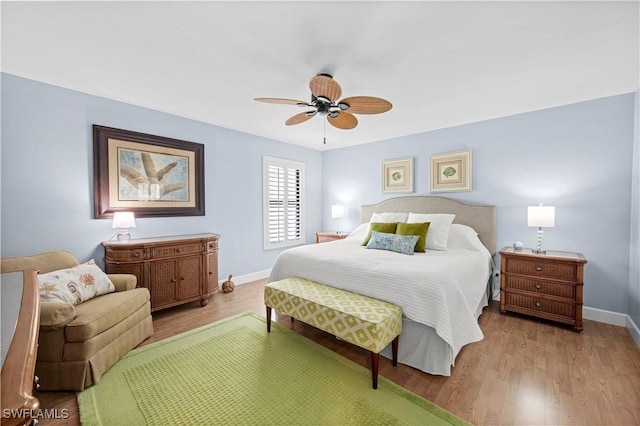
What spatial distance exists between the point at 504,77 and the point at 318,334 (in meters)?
3.12

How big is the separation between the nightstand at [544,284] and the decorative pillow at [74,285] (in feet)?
13.9

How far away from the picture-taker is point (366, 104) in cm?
233

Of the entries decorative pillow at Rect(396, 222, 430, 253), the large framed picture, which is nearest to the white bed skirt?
decorative pillow at Rect(396, 222, 430, 253)

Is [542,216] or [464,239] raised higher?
[542,216]

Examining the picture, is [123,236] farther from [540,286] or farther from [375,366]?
→ [540,286]

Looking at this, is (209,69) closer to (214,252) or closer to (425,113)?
(214,252)

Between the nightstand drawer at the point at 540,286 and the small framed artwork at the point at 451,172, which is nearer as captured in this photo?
the nightstand drawer at the point at 540,286

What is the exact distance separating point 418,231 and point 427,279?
132 centimetres

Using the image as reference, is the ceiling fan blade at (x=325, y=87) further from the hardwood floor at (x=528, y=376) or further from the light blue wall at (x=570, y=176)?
the hardwood floor at (x=528, y=376)

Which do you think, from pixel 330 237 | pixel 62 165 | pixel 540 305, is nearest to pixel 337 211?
pixel 330 237

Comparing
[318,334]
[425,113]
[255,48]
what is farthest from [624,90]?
[318,334]

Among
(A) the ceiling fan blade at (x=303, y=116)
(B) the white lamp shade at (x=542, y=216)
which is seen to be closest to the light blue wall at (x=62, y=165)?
(A) the ceiling fan blade at (x=303, y=116)

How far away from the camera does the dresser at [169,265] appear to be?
9.25 ft

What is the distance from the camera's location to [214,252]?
11.7ft
